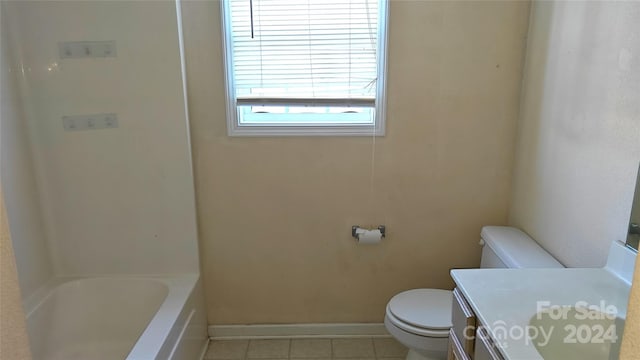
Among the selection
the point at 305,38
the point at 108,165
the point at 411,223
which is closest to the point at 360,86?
the point at 305,38

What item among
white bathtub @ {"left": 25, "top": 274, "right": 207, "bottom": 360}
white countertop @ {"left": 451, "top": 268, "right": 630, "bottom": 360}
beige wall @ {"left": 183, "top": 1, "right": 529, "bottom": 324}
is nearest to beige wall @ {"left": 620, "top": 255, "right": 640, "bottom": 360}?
white countertop @ {"left": 451, "top": 268, "right": 630, "bottom": 360}

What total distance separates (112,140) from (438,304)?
184cm

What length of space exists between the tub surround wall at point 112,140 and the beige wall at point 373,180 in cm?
12

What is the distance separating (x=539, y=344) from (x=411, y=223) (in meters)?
1.21

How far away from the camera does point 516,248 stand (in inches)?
77.4

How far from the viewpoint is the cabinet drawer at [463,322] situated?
1355mm

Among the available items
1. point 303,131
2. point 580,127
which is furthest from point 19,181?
point 580,127

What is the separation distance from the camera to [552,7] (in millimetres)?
1938

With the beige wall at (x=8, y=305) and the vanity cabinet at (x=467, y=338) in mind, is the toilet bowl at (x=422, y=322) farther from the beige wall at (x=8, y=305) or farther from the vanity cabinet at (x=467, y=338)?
the beige wall at (x=8, y=305)

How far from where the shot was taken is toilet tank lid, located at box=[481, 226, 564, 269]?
5.91 feet

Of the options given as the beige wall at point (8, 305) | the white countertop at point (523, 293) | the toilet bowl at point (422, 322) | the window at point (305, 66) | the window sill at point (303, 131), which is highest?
the window at point (305, 66)

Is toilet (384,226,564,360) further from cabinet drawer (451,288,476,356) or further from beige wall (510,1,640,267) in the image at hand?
cabinet drawer (451,288,476,356)

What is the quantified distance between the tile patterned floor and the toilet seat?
480 millimetres

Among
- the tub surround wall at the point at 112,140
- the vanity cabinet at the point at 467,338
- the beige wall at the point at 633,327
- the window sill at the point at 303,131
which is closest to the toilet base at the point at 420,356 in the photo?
the vanity cabinet at the point at 467,338
